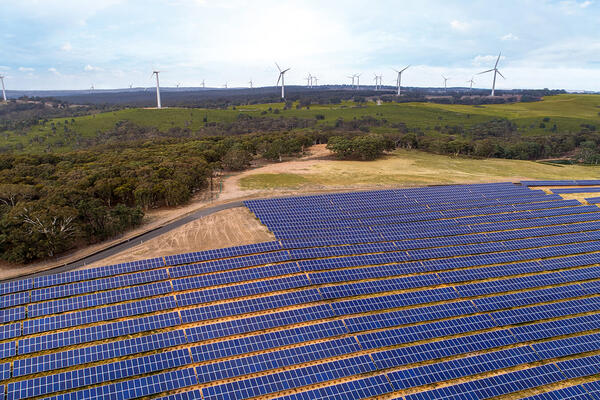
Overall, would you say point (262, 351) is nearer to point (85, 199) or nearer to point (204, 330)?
point (204, 330)

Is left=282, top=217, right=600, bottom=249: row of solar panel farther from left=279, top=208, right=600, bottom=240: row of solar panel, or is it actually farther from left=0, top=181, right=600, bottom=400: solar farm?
left=279, top=208, right=600, bottom=240: row of solar panel

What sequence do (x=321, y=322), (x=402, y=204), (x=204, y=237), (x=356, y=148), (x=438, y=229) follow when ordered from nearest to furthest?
(x=321, y=322) < (x=204, y=237) < (x=438, y=229) < (x=402, y=204) < (x=356, y=148)

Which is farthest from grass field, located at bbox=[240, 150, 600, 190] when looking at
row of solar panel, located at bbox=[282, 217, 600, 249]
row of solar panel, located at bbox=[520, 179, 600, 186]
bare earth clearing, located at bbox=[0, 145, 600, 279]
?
row of solar panel, located at bbox=[282, 217, 600, 249]

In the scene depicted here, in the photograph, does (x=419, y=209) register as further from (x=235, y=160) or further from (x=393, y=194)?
(x=235, y=160)

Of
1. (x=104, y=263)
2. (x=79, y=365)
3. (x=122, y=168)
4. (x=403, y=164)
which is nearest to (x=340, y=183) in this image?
(x=403, y=164)

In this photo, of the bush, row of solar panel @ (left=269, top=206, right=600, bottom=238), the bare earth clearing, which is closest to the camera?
the bare earth clearing

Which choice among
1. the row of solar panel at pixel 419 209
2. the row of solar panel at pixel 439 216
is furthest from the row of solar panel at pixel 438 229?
the row of solar panel at pixel 419 209

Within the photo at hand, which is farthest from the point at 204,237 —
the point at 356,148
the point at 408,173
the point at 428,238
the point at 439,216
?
the point at 356,148

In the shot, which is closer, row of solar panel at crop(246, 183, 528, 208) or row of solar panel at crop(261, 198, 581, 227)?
row of solar panel at crop(261, 198, 581, 227)
